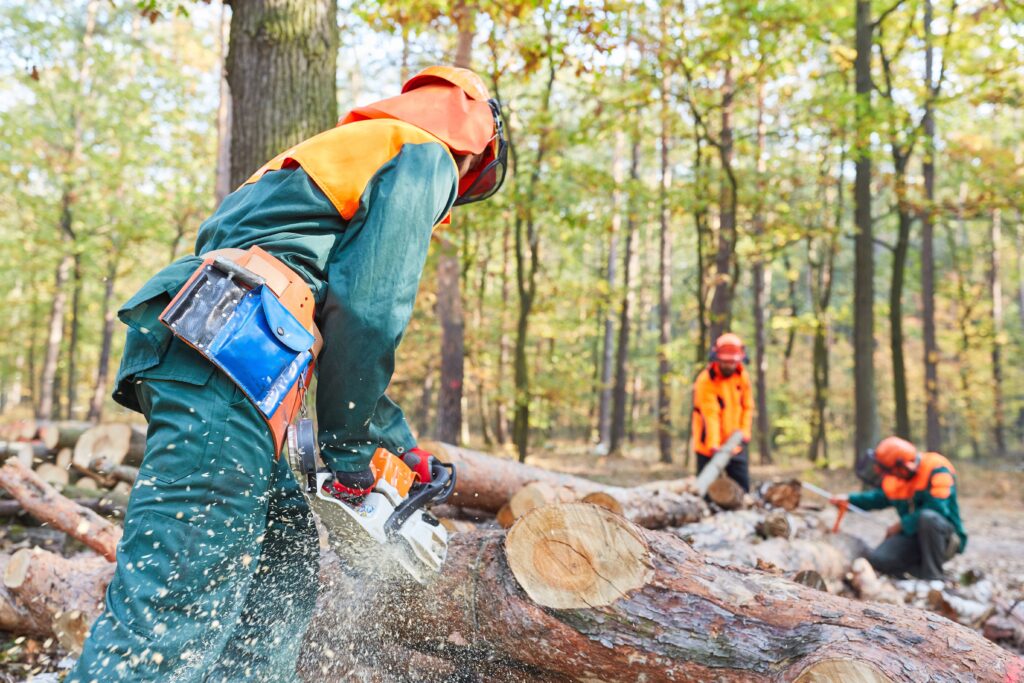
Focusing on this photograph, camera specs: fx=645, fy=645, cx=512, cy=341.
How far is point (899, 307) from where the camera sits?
38.2ft

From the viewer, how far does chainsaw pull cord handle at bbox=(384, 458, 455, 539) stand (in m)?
1.94

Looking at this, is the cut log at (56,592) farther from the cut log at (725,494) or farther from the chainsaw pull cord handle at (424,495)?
the cut log at (725,494)

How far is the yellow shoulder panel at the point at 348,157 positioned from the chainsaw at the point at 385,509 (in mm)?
654

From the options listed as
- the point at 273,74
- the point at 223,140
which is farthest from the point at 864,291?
the point at 223,140

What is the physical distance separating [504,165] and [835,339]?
2739 cm

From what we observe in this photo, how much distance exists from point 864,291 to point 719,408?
4926 mm

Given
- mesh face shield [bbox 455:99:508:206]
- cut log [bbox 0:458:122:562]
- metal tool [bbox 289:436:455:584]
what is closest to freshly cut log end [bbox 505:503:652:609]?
metal tool [bbox 289:436:455:584]

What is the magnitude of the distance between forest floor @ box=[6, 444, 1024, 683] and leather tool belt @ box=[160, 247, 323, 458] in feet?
4.69

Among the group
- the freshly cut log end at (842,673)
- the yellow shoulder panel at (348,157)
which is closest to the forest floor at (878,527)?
the yellow shoulder panel at (348,157)

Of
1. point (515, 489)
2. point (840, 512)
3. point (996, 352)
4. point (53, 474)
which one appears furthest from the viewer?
point (996, 352)

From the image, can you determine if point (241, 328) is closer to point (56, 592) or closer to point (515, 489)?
point (56, 592)

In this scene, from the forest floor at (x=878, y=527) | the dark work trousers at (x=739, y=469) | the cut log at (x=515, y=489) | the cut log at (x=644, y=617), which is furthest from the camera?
the dark work trousers at (x=739, y=469)

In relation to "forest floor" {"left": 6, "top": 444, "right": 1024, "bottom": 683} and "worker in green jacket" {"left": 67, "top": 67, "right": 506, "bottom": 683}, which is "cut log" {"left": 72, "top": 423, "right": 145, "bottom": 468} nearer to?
"forest floor" {"left": 6, "top": 444, "right": 1024, "bottom": 683}

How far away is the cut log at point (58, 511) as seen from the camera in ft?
9.16
